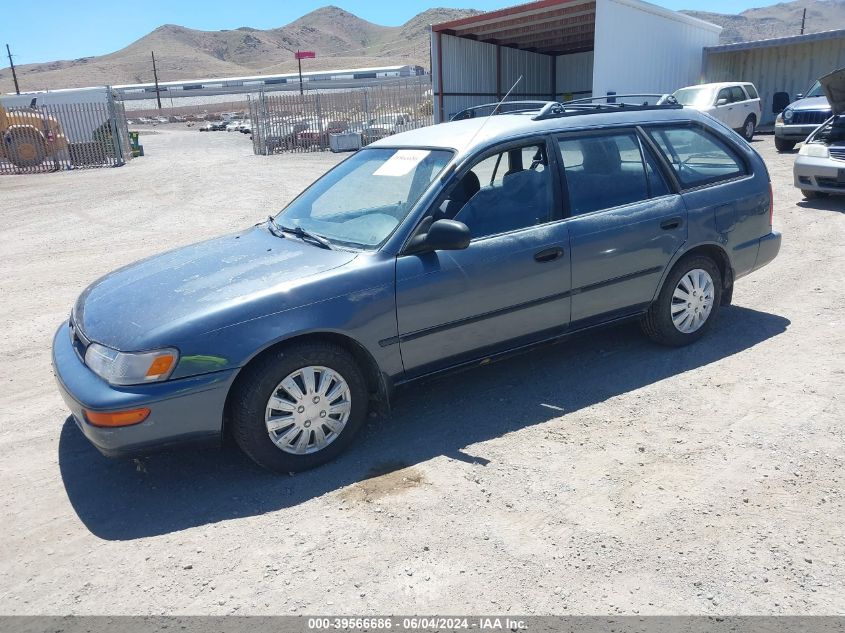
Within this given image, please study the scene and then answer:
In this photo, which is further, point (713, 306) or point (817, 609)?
point (713, 306)

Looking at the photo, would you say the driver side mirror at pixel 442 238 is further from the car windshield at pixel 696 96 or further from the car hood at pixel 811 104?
the car windshield at pixel 696 96

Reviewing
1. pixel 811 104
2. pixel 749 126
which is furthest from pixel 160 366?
pixel 749 126

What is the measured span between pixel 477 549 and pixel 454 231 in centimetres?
163

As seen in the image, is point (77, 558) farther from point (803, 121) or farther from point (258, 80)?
point (258, 80)

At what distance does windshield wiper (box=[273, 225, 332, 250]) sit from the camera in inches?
153

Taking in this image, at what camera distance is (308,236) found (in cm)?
404

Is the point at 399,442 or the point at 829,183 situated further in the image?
the point at 829,183

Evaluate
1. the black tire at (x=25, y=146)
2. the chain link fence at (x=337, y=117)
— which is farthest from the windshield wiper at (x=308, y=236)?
the black tire at (x=25, y=146)

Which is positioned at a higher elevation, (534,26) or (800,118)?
(534,26)

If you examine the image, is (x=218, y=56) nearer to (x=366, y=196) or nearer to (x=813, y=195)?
(x=813, y=195)

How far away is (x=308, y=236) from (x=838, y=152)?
28.4 feet

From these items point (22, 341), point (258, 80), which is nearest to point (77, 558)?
point (22, 341)

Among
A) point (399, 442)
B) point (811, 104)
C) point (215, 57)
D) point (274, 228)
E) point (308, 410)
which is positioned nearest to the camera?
point (308, 410)

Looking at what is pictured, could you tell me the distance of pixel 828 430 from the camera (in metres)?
3.71
